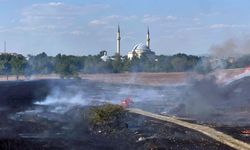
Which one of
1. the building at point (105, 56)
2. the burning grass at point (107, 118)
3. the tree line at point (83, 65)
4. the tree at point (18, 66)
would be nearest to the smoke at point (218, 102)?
the burning grass at point (107, 118)

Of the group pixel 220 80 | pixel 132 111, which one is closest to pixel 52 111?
pixel 132 111

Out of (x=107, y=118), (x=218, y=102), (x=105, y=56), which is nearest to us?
(x=107, y=118)

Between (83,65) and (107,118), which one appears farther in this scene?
(83,65)

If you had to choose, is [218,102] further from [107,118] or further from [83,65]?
[83,65]

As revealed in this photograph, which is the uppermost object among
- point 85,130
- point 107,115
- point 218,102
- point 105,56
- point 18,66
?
point 105,56

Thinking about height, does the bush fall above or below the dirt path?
above

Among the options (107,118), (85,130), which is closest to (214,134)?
(107,118)

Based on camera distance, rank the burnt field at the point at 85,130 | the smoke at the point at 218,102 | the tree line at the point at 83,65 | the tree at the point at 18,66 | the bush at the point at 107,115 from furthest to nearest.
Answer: the tree at the point at 18,66
the tree line at the point at 83,65
the smoke at the point at 218,102
the bush at the point at 107,115
the burnt field at the point at 85,130

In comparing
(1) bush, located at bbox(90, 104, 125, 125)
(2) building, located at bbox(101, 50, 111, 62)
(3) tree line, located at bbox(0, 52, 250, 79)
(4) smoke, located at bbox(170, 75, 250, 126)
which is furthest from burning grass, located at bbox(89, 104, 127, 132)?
(2) building, located at bbox(101, 50, 111, 62)

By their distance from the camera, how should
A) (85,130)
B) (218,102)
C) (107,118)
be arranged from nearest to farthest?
(85,130) → (107,118) → (218,102)

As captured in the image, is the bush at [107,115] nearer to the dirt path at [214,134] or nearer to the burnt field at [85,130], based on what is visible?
the burnt field at [85,130]

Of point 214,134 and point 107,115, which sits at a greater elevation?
point 107,115

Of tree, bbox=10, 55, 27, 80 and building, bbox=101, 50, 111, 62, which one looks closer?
tree, bbox=10, 55, 27, 80

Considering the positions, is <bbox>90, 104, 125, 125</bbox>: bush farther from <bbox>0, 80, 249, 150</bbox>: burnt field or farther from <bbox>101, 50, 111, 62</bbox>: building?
<bbox>101, 50, 111, 62</bbox>: building
